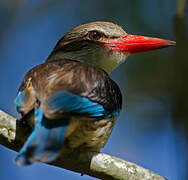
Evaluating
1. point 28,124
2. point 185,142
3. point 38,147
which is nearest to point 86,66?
point 28,124

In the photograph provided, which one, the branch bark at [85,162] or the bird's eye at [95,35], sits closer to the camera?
the branch bark at [85,162]

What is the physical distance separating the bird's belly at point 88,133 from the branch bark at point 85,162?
11 centimetres

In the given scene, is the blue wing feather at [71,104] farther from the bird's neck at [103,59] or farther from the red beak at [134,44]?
the red beak at [134,44]

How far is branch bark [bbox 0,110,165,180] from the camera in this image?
10.2ft

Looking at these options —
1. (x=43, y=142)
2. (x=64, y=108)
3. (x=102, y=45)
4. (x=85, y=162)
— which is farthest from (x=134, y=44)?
(x=43, y=142)

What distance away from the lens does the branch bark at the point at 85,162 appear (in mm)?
3100

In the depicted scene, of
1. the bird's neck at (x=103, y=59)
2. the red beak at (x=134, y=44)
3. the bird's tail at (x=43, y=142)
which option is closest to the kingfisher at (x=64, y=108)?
the bird's tail at (x=43, y=142)

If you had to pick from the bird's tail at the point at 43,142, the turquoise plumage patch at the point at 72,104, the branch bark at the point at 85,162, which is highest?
the turquoise plumage patch at the point at 72,104

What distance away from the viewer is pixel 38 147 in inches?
107

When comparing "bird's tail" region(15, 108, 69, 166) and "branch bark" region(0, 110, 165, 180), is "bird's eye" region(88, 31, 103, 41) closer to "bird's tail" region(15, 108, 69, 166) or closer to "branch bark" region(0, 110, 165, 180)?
"branch bark" region(0, 110, 165, 180)

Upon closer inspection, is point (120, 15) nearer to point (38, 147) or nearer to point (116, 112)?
point (116, 112)

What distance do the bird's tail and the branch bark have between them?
32 cm

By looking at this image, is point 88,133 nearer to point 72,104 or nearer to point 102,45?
point 72,104

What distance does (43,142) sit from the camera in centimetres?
275
